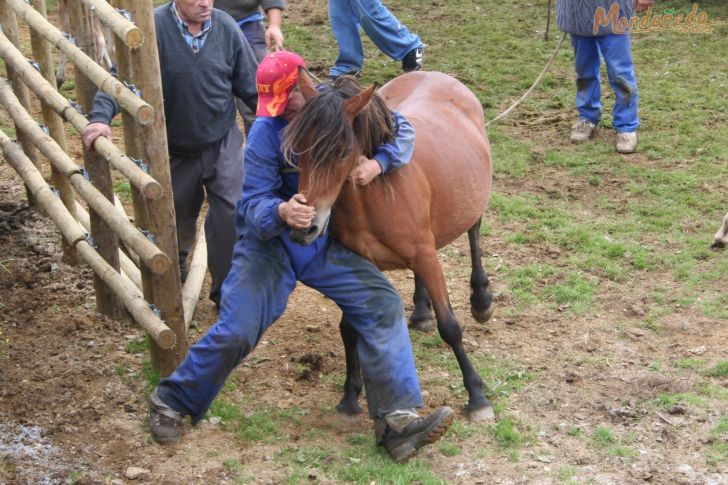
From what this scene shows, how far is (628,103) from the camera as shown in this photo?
8297 millimetres

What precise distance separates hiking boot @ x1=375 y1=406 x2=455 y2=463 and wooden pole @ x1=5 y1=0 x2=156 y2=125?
1.67 m

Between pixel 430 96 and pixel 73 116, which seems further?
pixel 430 96


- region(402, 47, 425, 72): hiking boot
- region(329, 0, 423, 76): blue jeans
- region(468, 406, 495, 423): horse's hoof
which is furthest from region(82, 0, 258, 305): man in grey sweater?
region(402, 47, 425, 72): hiking boot

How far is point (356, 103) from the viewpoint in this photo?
12.5 ft

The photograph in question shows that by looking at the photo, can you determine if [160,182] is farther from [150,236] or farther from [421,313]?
[421,313]

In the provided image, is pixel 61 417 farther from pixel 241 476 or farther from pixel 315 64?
pixel 315 64

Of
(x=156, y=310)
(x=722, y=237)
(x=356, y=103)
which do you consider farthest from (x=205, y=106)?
(x=722, y=237)

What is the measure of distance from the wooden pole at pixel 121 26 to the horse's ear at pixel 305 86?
0.75 metres

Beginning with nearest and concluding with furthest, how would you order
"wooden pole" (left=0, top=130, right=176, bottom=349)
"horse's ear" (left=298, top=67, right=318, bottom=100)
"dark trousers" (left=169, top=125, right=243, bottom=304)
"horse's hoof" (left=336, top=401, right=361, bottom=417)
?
1. "horse's ear" (left=298, top=67, right=318, bottom=100)
2. "wooden pole" (left=0, top=130, right=176, bottom=349)
3. "horse's hoof" (left=336, top=401, right=361, bottom=417)
4. "dark trousers" (left=169, top=125, right=243, bottom=304)

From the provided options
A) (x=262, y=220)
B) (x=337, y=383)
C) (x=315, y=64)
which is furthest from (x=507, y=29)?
(x=262, y=220)

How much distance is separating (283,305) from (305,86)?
3.21 ft

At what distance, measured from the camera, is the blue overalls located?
4.09m

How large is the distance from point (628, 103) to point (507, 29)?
3.31 meters

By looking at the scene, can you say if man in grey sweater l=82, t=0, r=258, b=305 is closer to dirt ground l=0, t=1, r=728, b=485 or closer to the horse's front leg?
dirt ground l=0, t=1, r=728, b=485
